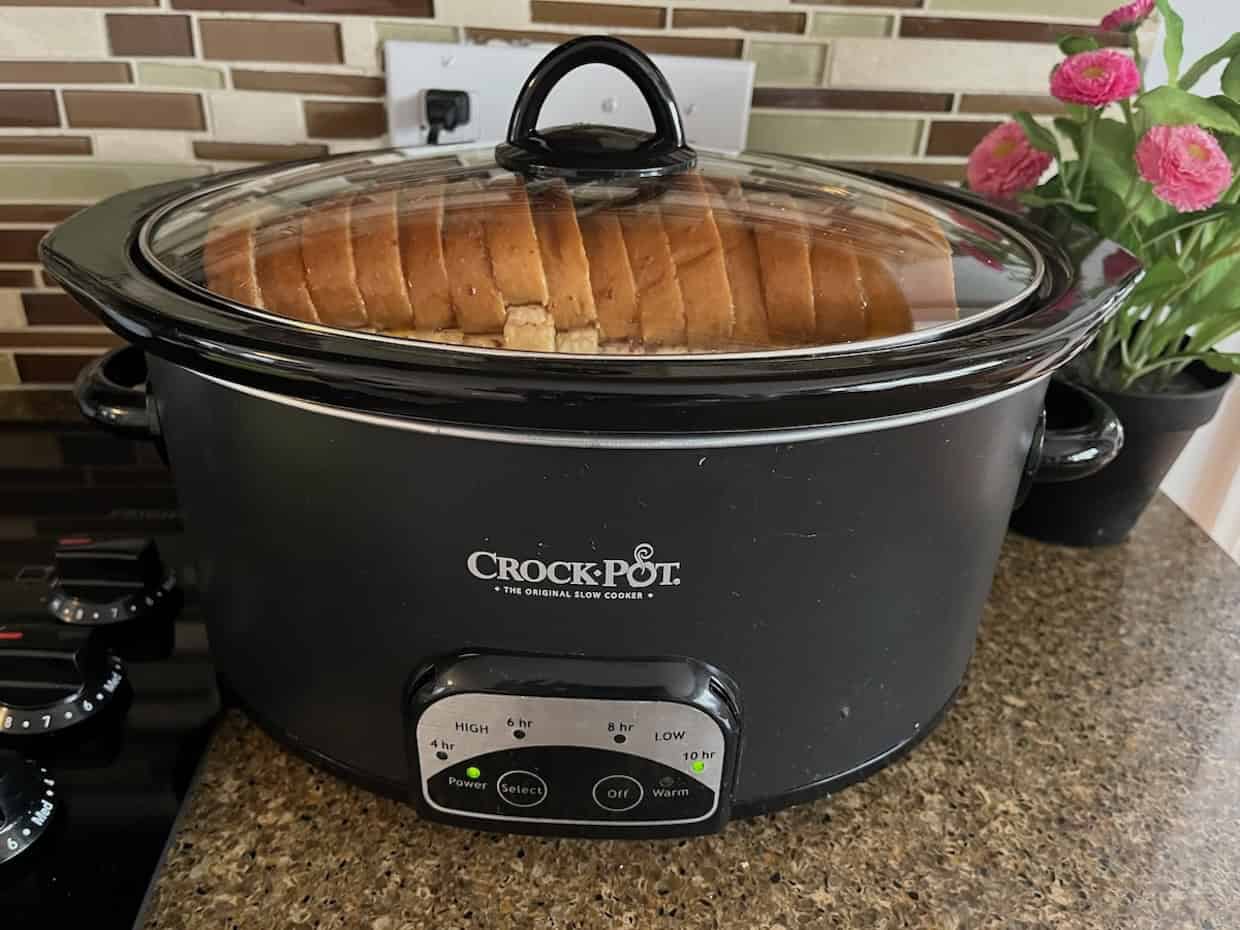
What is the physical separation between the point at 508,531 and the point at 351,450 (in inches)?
3.4

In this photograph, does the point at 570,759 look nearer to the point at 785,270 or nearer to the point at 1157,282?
the point at 785,270

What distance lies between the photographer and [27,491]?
921 mm

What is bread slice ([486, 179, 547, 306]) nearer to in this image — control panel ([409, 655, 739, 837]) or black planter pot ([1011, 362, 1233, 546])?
control panel ([409, 655, 739, 837])

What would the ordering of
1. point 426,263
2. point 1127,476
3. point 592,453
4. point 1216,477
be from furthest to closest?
1. point 1216,477
2. point 1127,476
3. point 426,263
4. point 592,453

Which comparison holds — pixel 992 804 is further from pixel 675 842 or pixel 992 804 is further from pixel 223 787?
pixel 223 787

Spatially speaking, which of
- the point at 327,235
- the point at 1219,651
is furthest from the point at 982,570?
the point at 327,235

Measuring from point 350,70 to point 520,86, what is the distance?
158mm

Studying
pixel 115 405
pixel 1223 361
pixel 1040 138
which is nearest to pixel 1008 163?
pixel 1040 138

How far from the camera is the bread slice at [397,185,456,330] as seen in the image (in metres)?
0.54

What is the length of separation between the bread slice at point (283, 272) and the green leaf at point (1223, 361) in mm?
703

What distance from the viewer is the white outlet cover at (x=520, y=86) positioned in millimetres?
902

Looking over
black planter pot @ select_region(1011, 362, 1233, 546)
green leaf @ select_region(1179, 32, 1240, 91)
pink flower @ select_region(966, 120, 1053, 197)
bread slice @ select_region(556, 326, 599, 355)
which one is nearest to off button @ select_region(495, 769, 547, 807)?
bread slice @ select_region(556, 326, 599, 355)

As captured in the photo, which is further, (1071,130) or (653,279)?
(1071,130)

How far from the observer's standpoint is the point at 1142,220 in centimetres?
82
